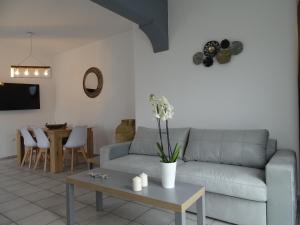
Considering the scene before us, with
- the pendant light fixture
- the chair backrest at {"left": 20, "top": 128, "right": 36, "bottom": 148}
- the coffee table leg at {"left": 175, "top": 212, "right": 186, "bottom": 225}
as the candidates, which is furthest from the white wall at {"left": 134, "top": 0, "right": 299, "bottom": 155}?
the chair backrest at {"left": 20, "top": 128, "right": 36, "bottom": 148}

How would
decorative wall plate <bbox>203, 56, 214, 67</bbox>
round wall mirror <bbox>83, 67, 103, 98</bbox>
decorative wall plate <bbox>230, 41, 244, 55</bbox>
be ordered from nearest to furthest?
1. decorative wall plate <bbox>230, 41, 244, 55</bbox>
2. decorative wall plate <bbox>203, 56, 214, 67</bbox>
3. round wall mirror <bbox>83, 67, 103, 98</bbox>

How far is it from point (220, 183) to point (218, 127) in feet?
3.48

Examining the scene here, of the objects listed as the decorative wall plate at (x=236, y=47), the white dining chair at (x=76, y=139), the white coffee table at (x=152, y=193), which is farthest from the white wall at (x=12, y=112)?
the decorative wall plate at (x=236, y=47)

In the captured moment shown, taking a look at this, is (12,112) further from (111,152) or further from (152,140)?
(152,140)

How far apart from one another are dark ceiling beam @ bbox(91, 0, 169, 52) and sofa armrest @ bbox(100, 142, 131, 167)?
1552 millimetres

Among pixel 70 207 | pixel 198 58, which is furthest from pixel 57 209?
pixel 198 58

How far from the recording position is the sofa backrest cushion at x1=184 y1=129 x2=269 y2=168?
7.34 ft

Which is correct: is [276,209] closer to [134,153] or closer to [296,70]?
[296,70]

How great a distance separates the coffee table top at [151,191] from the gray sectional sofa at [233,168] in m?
0.39

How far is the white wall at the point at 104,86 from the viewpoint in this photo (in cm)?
450

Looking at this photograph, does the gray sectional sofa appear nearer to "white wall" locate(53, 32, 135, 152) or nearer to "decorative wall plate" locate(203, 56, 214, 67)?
"decorative wall plate" locate(203, 56, 214, 67)

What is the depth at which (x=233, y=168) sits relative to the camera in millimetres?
2188

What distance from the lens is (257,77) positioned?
2.62 meters

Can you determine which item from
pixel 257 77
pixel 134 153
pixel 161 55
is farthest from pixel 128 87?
pixel 257 77
